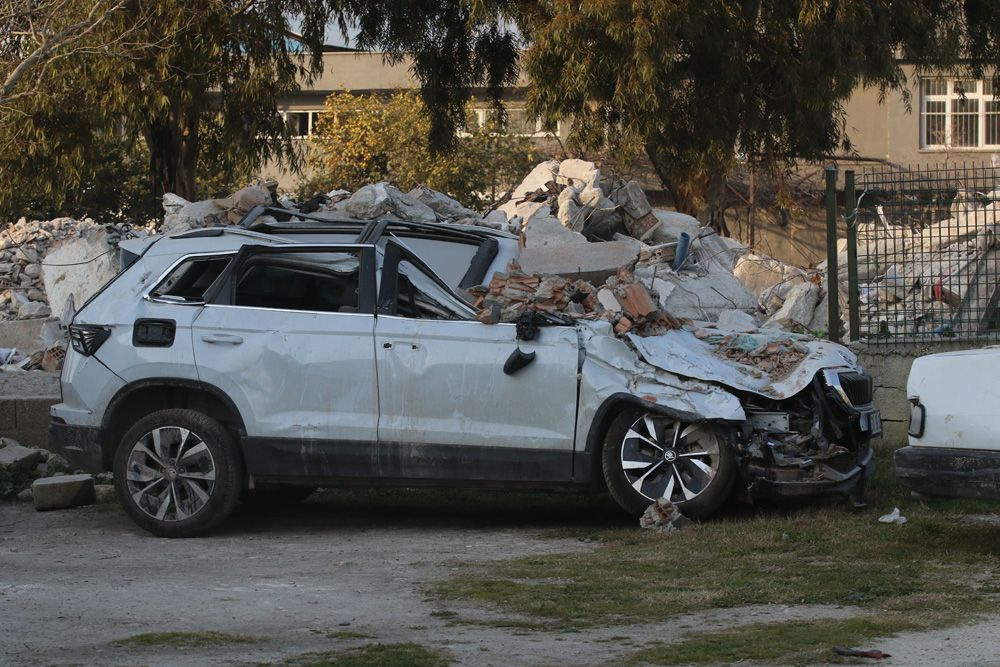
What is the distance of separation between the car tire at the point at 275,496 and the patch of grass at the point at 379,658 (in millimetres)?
4693

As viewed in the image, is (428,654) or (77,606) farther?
(77,606)

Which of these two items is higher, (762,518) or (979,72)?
(979,72)

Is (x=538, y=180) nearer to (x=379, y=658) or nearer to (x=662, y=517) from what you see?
(x=662, y=517)

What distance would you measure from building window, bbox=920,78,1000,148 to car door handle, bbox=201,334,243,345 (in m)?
28.7

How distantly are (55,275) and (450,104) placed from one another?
21.6 ft

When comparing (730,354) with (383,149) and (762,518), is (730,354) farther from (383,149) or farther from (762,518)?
(383,149)

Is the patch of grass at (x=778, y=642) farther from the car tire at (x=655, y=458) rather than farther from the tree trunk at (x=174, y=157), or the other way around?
the tree trunk at (x=174, y=157)

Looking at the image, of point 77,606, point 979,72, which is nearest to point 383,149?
point 979,72

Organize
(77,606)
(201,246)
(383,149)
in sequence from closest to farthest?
(77,606), (201,246), (383,149)

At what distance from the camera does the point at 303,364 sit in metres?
8.48

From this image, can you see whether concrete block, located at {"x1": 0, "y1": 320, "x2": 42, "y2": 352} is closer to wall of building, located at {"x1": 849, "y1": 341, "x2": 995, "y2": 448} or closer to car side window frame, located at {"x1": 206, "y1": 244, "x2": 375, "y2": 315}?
car side window frame, located at {"x1": 206, "y1": 244, "x2": 375, "y2": 315}

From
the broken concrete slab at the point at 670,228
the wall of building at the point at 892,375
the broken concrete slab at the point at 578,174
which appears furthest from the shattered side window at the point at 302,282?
the broken concrete slab at the point at 578,174

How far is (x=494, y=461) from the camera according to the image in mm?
8312

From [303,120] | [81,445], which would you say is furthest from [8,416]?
[303,120]
